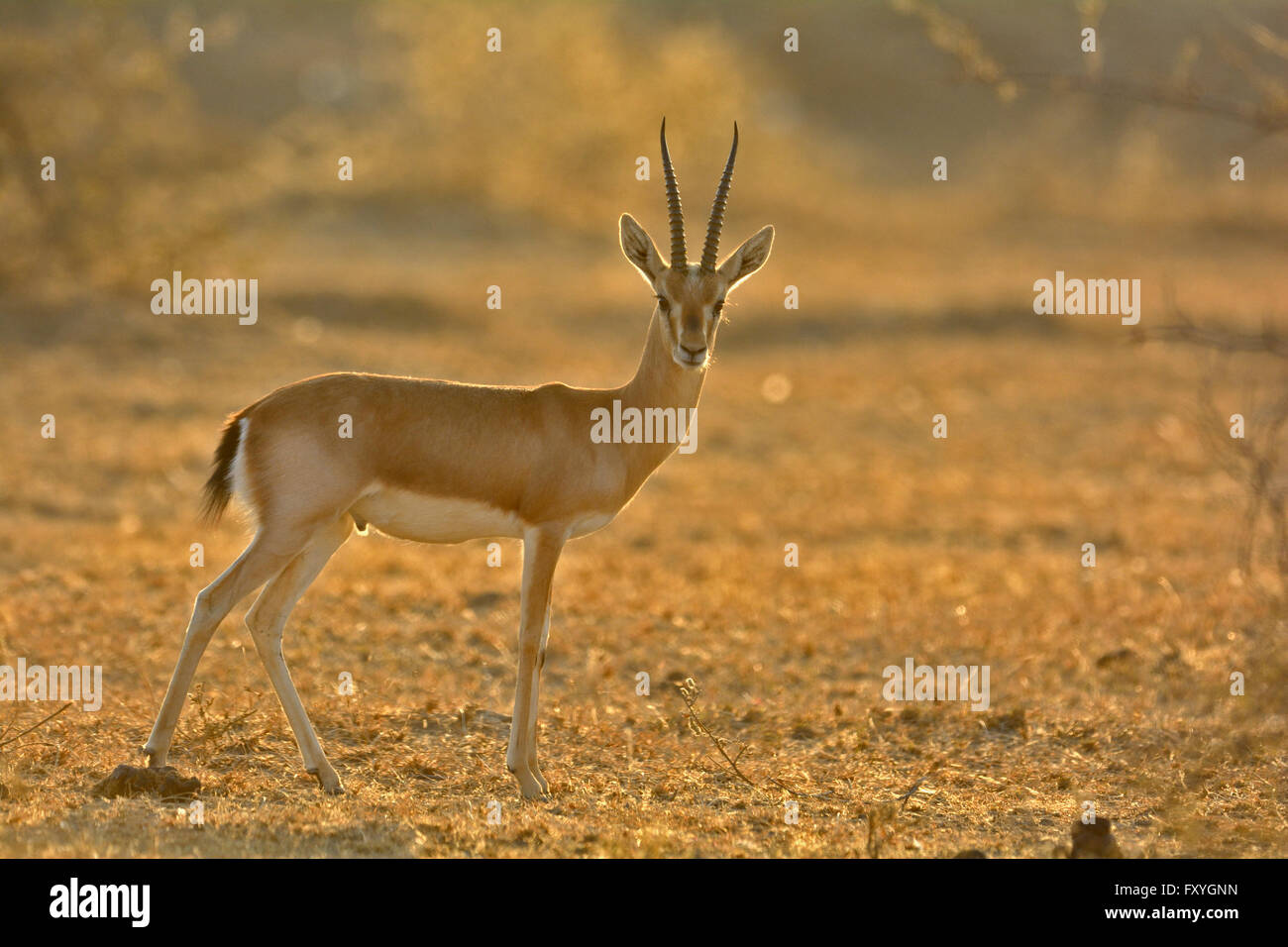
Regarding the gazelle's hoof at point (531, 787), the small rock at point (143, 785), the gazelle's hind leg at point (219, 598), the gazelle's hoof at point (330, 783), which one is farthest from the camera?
the gazelle's hoof at point (531, 787)

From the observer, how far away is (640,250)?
883cm

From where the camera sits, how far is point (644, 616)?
487 inches

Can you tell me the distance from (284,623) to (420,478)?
1.07m

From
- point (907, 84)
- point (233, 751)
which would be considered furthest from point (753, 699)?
point (907, 84)

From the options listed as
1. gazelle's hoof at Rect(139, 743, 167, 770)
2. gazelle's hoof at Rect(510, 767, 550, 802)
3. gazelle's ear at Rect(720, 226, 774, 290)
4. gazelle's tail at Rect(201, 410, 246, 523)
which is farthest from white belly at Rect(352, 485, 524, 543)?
gazelle's ear at Rect(720, 226, 774, 290)

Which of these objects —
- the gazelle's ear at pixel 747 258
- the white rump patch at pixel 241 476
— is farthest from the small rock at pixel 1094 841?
the white rump patch at pixel 241 476

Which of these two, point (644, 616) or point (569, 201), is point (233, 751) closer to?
point (644, 616)

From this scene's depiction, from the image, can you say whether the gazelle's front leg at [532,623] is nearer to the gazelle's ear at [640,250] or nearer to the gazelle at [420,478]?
the gazelle at [420,478]

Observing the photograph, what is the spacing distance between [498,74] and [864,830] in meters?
40.7

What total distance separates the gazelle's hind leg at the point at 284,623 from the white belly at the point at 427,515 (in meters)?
0.23

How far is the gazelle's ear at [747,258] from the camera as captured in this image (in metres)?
8.72

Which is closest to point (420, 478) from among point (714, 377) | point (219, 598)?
point (219, 598)

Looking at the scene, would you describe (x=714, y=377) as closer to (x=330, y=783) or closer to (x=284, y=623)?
(x=284, y=623)
